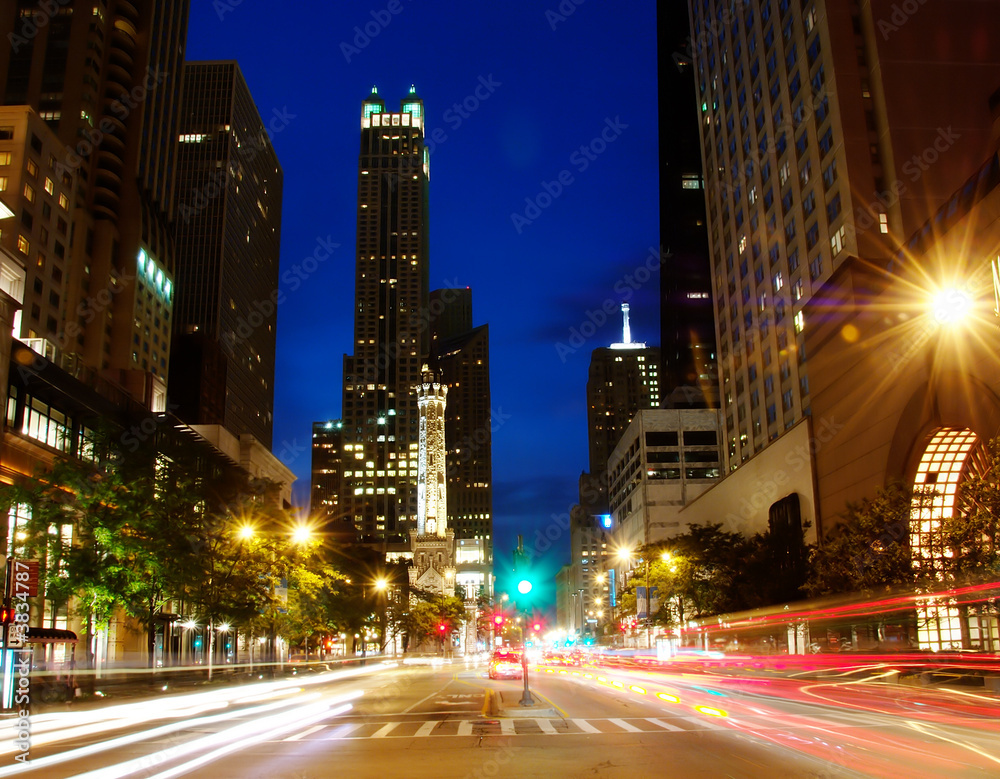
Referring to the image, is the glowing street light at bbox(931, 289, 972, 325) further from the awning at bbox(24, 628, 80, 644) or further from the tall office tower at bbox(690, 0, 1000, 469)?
the awning at bbox(24, 628, 80, 644)

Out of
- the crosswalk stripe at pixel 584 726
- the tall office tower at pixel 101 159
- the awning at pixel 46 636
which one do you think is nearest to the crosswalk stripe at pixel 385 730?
Result: the crosswalk stripe at pixel 584 726

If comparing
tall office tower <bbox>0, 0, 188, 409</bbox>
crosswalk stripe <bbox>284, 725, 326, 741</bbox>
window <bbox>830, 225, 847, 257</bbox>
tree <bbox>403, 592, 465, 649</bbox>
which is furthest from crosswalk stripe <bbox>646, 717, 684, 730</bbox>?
tall office tower <bbox>0, 0, 188, 409</bbox>

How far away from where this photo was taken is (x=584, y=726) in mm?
21000

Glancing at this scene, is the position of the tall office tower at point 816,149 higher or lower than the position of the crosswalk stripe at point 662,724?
higher

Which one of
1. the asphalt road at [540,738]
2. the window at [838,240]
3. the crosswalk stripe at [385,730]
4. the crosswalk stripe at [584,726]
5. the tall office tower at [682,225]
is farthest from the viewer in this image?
the tall office tower at [682,225]

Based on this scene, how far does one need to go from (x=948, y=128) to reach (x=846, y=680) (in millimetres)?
48895

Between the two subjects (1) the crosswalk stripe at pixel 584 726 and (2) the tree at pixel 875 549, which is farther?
(2) the tree at pixel 875 549

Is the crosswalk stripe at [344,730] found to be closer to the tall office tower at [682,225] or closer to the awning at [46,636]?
the awning at [46,636]

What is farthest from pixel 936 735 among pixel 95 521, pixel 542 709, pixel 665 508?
pixel 665 508

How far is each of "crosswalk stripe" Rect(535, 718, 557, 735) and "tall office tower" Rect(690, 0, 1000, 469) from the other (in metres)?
41.3

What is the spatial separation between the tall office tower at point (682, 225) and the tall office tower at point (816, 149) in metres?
68.1

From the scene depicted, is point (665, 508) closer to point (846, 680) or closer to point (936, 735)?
point (846, 680)

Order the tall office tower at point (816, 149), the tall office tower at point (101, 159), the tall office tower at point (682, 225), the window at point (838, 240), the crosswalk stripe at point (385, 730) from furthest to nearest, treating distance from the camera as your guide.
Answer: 1. the tall office tower at point (682, 225)
2. the tall office tower at point (101, 159)
3. the window at point (838, 240)
4. the tall office tower at point (816, 149)
5. the crosswalk stripe at point (385, 730)

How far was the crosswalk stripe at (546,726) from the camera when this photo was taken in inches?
782
